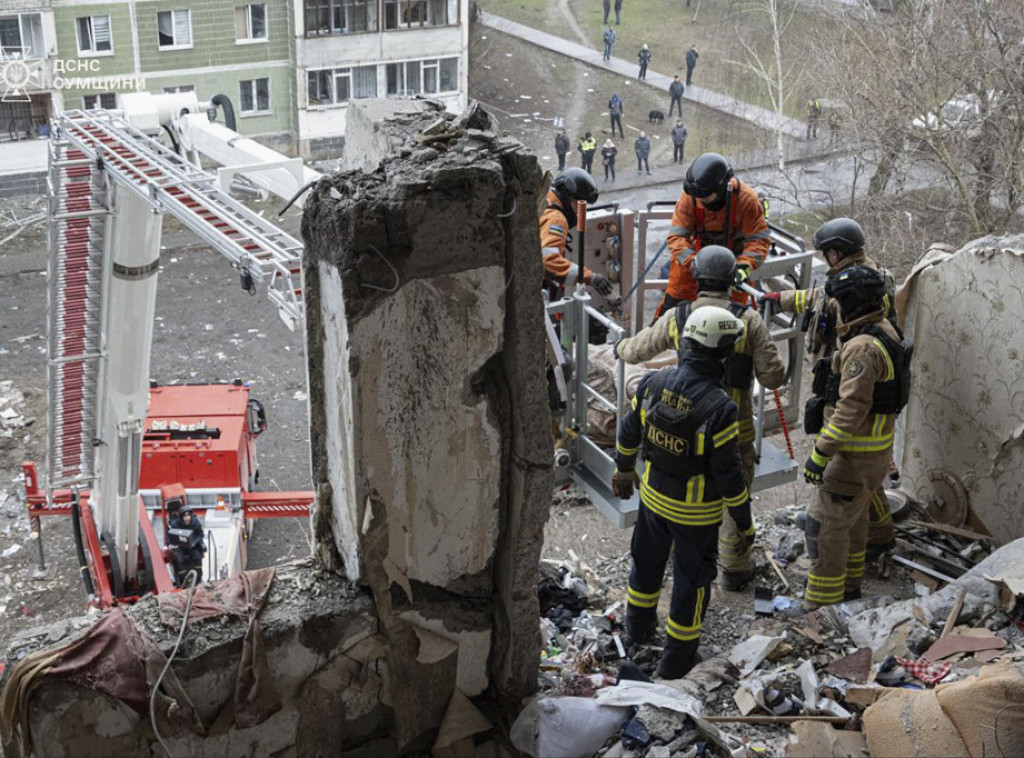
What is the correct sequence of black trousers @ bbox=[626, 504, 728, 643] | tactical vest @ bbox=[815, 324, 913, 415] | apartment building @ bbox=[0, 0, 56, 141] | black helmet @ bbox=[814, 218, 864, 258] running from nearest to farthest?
black trousers @ bbox=[626, 504, 728, 643] → tactical vest @ bbox=[815, 324, 913, 415] → black helmet @ bbox=[814, 218, 864, 258] → apartment building @ bbox=[0, 0, 56, 141]

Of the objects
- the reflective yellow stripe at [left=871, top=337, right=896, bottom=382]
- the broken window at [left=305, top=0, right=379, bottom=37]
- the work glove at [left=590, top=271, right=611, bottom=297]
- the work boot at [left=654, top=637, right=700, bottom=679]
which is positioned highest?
the reflective yellow stripe at [left=871, top=337, right=896, bottom=382]

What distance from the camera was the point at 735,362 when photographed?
21.7 ft

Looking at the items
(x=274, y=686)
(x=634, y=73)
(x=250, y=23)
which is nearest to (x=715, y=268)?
(x=274, y=686)

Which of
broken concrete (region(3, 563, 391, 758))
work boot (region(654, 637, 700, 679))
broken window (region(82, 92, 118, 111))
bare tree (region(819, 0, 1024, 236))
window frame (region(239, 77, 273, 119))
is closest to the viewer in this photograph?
broken concrete (region(3, 563, 391, 758))

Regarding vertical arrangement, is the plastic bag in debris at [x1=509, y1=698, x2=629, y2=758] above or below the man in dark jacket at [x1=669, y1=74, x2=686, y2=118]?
above

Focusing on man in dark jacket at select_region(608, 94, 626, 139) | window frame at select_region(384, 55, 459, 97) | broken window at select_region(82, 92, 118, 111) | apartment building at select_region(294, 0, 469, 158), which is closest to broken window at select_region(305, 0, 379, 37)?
apartment building at select_region(294, 0, 469, 158)

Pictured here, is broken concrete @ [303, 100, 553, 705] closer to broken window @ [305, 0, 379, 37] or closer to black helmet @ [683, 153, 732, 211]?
black helmet @ [683, 153, 732, 211]

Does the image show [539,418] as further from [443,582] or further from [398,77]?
[398,77]

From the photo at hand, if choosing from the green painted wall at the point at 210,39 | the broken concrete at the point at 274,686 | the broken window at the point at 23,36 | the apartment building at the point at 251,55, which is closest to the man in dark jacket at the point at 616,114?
the apartment building at the point at 251,55

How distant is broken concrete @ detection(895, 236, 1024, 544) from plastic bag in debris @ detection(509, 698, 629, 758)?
3.92 meters

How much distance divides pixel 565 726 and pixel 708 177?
13.1 feet

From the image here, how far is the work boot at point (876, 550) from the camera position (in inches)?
296

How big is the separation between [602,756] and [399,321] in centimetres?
189

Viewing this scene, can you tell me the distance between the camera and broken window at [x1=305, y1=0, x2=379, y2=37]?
24.8 meters
